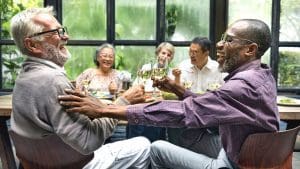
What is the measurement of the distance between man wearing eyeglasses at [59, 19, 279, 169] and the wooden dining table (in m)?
0.77

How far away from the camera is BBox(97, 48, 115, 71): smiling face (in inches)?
155

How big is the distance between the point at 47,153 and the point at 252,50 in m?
0.97

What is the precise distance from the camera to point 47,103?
1.60 metres

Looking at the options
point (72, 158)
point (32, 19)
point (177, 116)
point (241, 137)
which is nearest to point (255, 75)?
point (241, 137)

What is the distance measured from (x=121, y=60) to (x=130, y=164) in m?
3.24

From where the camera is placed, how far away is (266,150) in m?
1.75

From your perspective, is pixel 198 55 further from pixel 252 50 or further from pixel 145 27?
pixel 252 50

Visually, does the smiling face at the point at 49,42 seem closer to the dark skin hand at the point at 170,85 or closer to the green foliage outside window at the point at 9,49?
the dark skin hand at the point at 170,85

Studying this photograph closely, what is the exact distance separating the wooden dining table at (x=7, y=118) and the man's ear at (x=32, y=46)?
101 centimetres

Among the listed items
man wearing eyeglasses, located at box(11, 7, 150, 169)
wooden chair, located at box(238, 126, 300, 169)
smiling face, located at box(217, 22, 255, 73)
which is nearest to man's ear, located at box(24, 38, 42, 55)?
man wearing eyeglasses, located at box(11, 7, 150, 169)

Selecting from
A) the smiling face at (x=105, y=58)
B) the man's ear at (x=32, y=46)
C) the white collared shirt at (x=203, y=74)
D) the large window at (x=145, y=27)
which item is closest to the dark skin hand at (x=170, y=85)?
the man's ear at (x=32, y=46)

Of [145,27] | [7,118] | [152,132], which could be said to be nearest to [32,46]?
[7,118]

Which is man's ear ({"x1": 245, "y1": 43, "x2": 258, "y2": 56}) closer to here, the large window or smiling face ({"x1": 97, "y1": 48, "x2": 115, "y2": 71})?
smiling face ({"x1": 97, "y1": 48, "x2": 115, "y2": 71})

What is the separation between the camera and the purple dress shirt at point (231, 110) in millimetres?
1573
